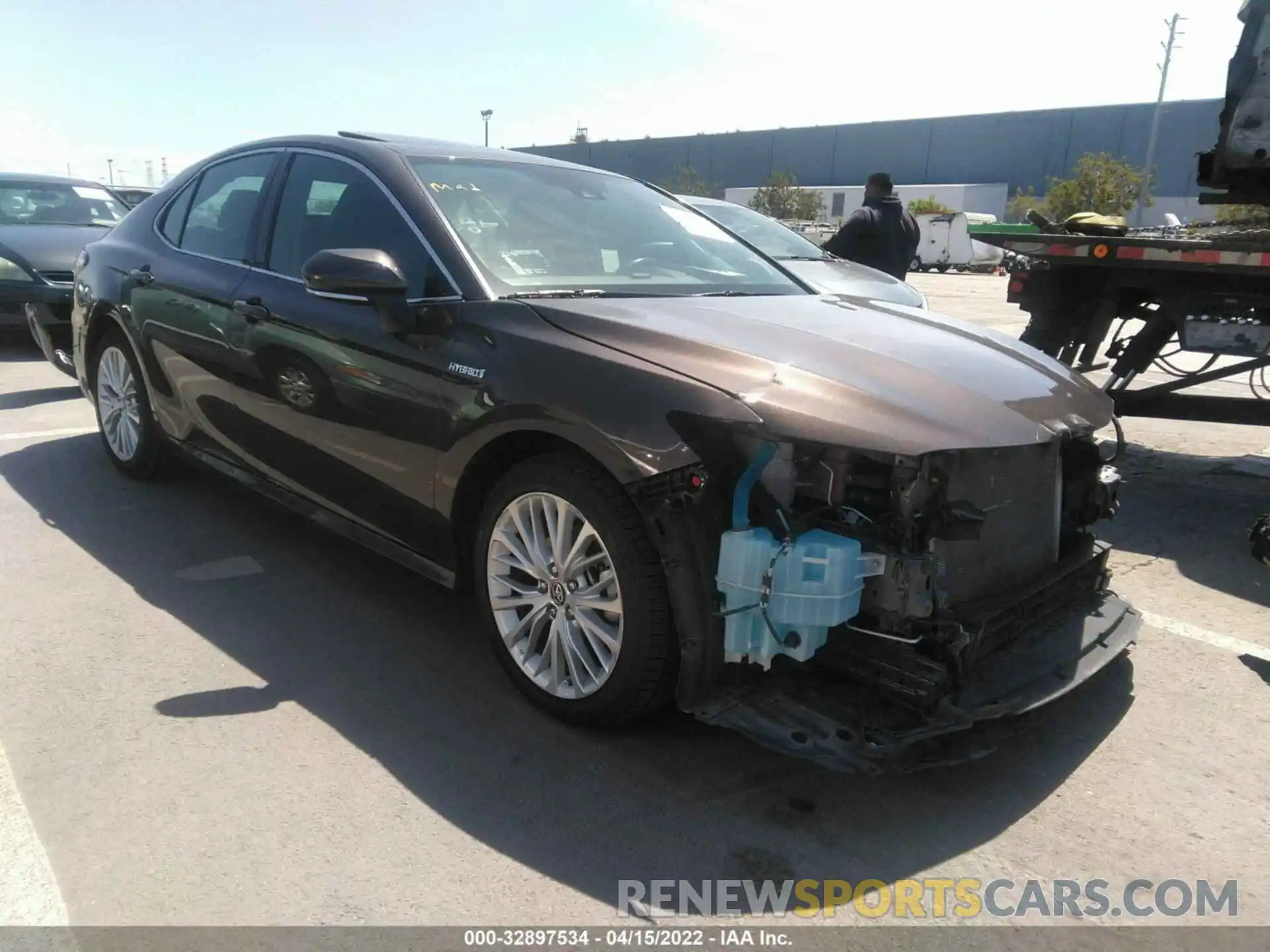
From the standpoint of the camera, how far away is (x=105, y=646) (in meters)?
3.36

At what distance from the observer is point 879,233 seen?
8.23 meters

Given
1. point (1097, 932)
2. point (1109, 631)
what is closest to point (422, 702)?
point (1097, 932)

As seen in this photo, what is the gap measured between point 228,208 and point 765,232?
16.4 ft

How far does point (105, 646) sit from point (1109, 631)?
11.0ft

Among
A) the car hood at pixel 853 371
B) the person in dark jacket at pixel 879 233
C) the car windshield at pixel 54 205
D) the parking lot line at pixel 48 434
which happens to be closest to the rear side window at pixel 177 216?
the parking lot line at pixel 48 434

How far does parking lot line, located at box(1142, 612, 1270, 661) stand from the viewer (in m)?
3.63

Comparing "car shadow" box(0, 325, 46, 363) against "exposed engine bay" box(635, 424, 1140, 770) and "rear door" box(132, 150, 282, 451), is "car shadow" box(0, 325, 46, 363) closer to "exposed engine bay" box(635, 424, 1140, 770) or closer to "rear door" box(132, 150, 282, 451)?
"rear door" box(132, 150, 282, 451)

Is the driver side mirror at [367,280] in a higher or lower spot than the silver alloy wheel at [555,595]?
higher

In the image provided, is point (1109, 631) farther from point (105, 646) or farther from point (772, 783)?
point (105, 646)

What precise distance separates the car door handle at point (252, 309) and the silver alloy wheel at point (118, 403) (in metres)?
1.38

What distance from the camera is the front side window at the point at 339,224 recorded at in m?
3.20

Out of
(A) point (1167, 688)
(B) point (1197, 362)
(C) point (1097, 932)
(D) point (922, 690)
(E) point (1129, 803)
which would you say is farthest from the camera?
(B) point (1197, 362)

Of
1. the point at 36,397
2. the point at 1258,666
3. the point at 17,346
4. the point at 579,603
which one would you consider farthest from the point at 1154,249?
the point at 17,346

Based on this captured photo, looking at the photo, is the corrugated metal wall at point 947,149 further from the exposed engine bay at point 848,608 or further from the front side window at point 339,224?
the exposed engine bay at point 848,608
